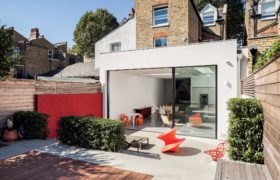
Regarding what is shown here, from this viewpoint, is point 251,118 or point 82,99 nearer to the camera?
point 251,118

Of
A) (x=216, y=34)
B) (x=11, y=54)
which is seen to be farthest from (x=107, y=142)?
(x=216, y=34)

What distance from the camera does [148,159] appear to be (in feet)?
18.7

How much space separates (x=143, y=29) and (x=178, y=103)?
8493mm

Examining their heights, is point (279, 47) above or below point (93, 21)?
below

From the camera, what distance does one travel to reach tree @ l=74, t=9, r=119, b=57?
3103 centimetres

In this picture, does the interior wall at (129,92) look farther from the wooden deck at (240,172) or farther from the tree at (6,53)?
the wooden deck at (240,172)

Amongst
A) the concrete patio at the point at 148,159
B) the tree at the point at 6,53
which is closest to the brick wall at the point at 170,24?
the concrete patio at the point at 148,159

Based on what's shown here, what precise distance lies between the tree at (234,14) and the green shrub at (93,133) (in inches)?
1102

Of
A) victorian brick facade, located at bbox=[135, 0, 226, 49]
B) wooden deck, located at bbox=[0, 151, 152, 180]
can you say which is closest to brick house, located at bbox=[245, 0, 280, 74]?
victorian brick facade, located at bbox=[135, 0, 226, 49]

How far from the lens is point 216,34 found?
20562mm

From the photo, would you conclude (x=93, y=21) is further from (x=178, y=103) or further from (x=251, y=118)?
(x=251, y=118)

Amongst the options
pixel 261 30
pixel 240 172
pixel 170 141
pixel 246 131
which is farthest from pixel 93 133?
pixel 261 30

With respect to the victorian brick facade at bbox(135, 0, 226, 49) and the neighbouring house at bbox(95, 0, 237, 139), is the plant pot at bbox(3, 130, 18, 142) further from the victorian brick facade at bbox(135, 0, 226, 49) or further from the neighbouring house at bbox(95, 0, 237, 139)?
the victorian brick facade at bbox(135, 0, 226, 49)

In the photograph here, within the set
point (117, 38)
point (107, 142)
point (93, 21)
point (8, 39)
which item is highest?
point (93, 21)
